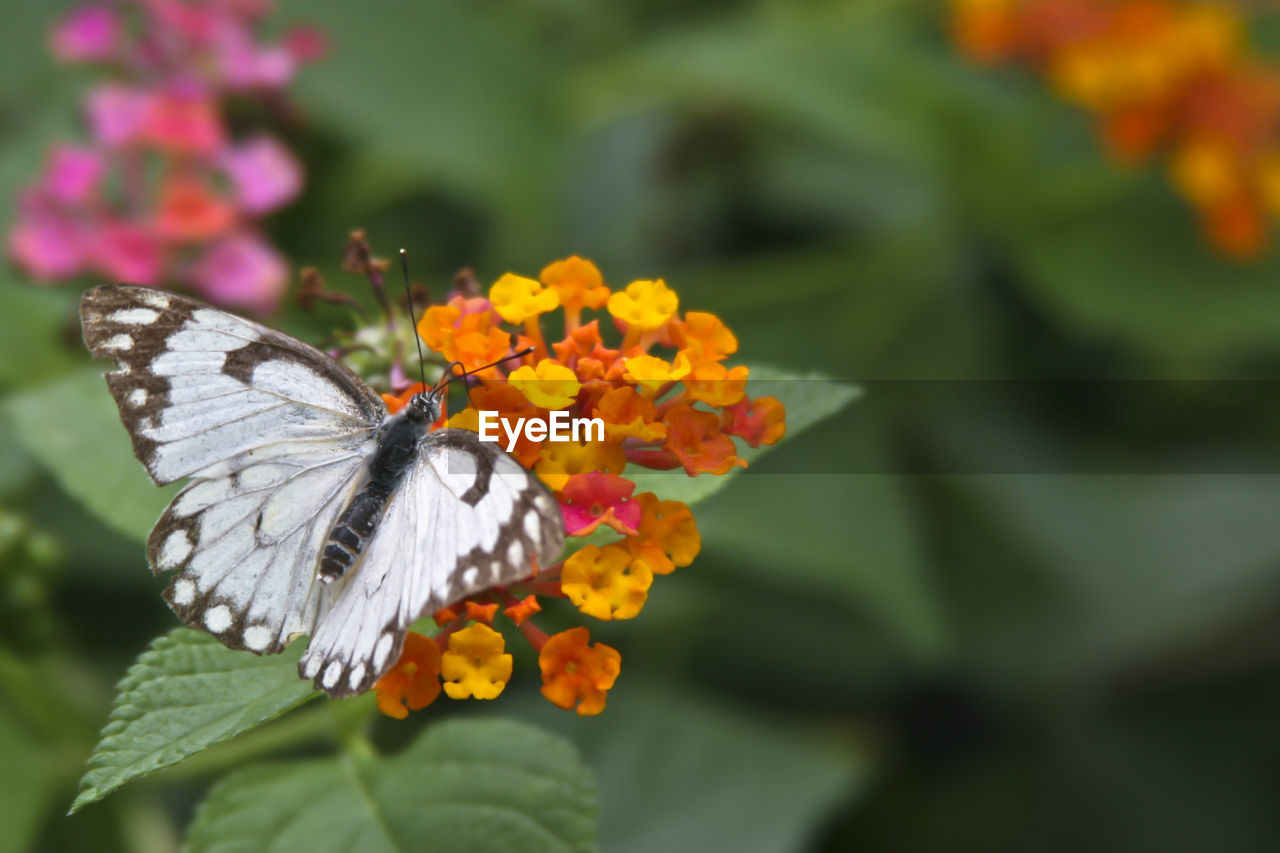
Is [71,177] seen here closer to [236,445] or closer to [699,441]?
[236,445]

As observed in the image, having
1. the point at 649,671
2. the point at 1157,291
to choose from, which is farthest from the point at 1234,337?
the point at 649,671

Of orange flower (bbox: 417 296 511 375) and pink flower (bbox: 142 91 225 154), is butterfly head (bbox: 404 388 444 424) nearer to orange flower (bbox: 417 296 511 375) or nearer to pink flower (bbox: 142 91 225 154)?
orange flower (bbox: 417 296 511 375)

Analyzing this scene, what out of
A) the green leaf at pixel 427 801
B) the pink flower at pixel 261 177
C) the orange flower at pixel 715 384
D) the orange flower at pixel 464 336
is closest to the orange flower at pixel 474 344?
the orange flower at pixel 464 336

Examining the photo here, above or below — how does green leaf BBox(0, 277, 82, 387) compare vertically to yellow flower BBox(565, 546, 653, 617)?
above

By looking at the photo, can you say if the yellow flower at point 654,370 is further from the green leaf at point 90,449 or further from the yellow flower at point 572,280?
the green leaf at point 90,449

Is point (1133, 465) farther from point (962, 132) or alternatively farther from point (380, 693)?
point (380, 693)

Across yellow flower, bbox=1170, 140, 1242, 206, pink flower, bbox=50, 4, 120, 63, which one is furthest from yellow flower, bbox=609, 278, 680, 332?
yellow flower, bbox=1170, 140, 1242, 206

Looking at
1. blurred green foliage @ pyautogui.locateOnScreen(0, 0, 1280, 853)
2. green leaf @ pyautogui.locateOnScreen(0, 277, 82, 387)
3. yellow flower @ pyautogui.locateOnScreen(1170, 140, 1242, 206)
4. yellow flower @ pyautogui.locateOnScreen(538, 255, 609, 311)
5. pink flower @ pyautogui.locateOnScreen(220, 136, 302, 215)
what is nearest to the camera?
yellow flower @ pyautogui.locateOnScreen(538, 255, 609, 311)
